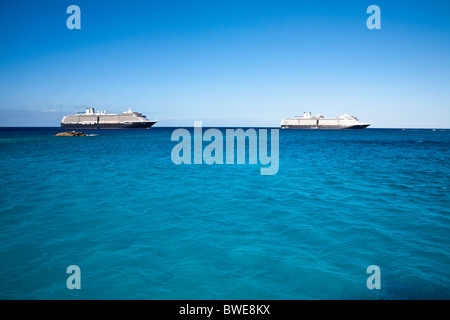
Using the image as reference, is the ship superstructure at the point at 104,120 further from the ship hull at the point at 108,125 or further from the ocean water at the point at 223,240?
the ocean water at the point at 223,240

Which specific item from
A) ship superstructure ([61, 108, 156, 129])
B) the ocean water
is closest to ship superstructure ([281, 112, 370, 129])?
ship superstructure ([61, 108, 156, 129])

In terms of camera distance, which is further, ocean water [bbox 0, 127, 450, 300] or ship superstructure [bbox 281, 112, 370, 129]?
ship superstructure [bbox 281, 112, 370, 129]

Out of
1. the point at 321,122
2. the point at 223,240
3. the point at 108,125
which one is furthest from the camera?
the point at 321,122

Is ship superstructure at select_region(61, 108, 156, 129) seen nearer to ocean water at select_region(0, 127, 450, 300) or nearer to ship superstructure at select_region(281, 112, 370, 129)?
ship superstructure at select_region(281, 112, 370, 129)

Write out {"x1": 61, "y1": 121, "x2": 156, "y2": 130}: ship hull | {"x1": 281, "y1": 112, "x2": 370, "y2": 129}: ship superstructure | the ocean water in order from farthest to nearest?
1. {"x1": 281, "y1": 112, "x2": 370, "y2": 129}: ship superstructure
2. {"x1": 61, "y1": 121, "x2": 156, "y2": 130}: ship hull
3. the ocean water

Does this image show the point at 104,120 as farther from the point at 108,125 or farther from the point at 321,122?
the point at 321,122

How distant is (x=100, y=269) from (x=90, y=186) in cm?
947

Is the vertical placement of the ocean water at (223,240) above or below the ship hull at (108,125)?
below

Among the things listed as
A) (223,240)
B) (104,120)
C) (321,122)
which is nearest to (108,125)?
(104,120)

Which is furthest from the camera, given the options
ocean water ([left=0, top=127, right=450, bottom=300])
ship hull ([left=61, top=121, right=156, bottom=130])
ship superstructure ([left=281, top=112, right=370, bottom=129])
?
ship superstructure ([left=281, top=112, right=370, bottom=129])

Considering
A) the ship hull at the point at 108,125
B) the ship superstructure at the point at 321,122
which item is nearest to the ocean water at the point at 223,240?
the ship hull at the point at 108,125

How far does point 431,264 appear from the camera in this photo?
20.0ft
